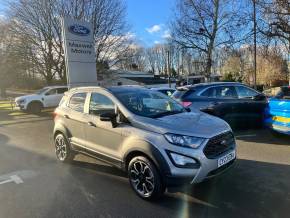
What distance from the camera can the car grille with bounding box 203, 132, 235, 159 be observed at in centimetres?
412

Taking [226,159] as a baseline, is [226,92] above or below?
above

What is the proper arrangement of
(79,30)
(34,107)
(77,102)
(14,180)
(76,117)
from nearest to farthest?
(14,180)
(76,117)
(77,102)
(79,30)
(34,107)

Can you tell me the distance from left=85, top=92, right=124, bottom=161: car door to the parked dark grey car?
3831 millimetres

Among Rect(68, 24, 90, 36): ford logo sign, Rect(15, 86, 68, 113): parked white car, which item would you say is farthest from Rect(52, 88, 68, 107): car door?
Rect(68, 24, 90, 36): ford logo sign

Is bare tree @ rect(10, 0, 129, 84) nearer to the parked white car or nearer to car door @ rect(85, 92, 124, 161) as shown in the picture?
the parked white car

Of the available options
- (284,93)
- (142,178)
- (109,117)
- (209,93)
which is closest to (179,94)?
(209,93)

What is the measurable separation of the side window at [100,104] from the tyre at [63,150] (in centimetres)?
130

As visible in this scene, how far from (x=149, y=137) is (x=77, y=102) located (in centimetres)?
239

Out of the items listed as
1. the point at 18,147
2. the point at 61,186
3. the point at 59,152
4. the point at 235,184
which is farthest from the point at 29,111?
the point at 235,184

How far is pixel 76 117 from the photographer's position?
232 inches

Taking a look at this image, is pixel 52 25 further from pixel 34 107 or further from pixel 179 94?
pixel 179 94

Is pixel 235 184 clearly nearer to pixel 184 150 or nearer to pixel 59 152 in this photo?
pixel 184 150

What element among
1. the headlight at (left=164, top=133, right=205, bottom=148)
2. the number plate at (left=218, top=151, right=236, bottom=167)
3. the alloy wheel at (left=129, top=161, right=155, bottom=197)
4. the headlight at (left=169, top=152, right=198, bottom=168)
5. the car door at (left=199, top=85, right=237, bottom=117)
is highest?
the car door at (left=199, top=85, right=237, bottom=117)

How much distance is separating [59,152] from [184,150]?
3696mm
